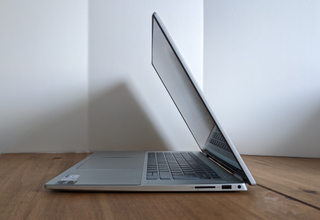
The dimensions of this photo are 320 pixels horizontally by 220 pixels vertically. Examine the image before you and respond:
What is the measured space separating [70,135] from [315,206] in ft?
3.45

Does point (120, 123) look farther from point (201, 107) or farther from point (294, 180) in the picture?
point (294, 180)

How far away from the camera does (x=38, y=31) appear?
1.13m

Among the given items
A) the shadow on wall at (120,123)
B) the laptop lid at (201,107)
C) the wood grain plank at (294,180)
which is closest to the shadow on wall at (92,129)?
the shadow on wall at (120,123)

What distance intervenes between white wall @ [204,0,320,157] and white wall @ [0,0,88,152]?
70 cm

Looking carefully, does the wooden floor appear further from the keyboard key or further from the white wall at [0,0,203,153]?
the white wall at [0,0,203,153]

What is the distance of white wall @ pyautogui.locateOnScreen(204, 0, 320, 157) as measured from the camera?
0.97 metres

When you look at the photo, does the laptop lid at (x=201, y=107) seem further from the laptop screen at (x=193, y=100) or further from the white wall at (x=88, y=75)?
the white wall at (x=88, y=75)

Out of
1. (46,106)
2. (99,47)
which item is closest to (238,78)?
(99,47)

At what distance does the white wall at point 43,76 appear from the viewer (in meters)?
1.11

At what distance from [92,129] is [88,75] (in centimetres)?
28

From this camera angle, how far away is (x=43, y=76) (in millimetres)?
1128

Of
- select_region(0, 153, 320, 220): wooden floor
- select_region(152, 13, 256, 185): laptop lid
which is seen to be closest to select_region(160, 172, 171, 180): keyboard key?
select_region(0, 153, 320, 220): wooden floor

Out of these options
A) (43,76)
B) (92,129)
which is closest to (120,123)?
(92,129)

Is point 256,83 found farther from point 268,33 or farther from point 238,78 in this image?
point 268,33
